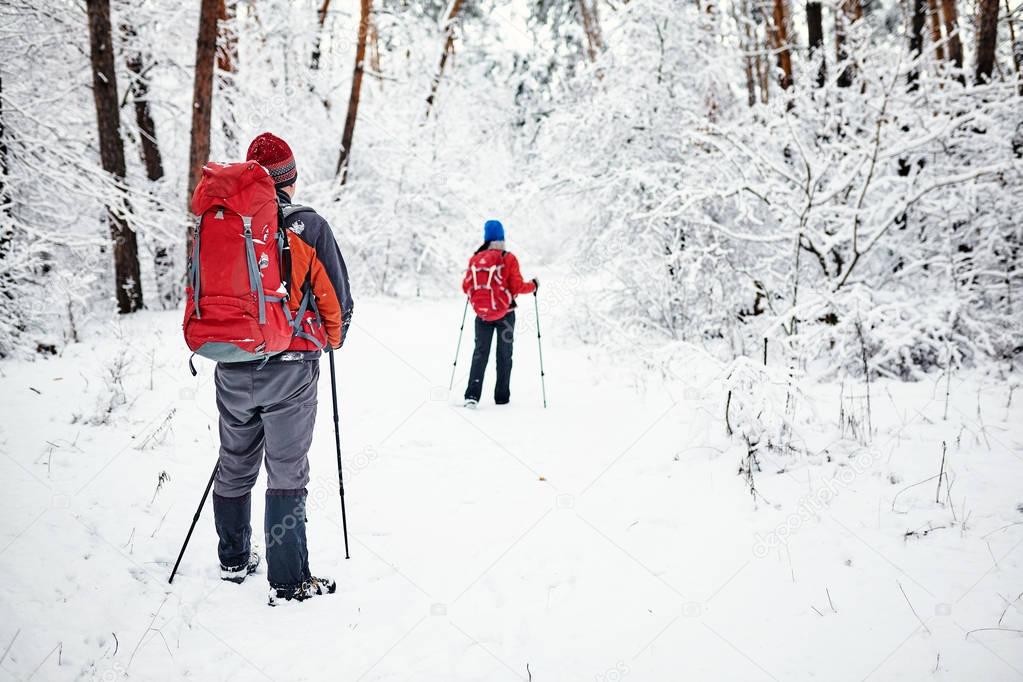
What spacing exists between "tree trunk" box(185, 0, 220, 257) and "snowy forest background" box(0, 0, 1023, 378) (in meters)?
0.10

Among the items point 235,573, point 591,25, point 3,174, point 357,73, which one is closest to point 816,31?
point 357,73

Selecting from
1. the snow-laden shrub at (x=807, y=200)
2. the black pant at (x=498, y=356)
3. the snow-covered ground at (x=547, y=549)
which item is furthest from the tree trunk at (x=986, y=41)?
the black pant at (x=498, y=356)

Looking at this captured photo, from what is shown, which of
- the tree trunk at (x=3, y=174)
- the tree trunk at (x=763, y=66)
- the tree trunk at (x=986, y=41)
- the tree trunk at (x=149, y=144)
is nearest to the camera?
the tree trunk at (x=3, y=174)

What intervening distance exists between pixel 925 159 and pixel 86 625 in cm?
967

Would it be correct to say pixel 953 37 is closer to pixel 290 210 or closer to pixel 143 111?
pixel 290 210

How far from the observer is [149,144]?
1083cm

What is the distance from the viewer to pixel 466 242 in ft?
50.0

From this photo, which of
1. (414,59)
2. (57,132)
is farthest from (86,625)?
(414,59)

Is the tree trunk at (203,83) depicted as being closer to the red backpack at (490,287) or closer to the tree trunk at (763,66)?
the red backpack at (490,287)

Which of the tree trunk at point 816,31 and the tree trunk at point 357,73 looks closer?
the tree trunk at point 816,31

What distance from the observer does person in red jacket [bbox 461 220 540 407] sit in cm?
677

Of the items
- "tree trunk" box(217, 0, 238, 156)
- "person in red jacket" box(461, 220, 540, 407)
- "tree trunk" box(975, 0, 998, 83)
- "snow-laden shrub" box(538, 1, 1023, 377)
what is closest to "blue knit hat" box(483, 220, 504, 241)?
"person in red jacket" box(461, 220, 540, 407)

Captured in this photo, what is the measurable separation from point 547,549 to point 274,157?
2722 mm

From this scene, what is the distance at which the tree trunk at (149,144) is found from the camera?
34.1 feet
